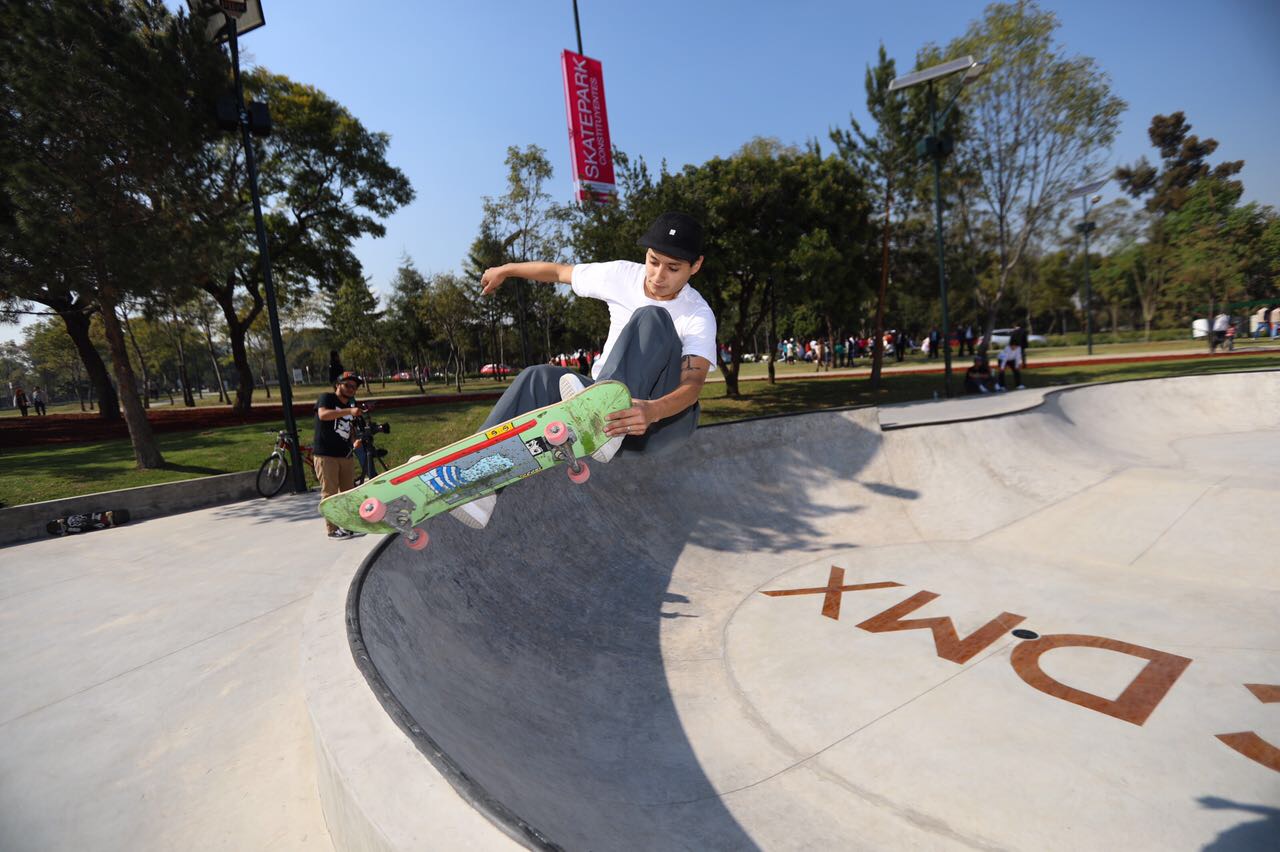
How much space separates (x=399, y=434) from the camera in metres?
13.9

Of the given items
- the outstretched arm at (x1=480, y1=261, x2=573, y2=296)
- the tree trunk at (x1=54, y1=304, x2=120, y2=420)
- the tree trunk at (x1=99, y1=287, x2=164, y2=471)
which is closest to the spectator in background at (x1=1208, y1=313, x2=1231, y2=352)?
the outstretched arm at (x1=480, y1=261, x2=573, y2=296)

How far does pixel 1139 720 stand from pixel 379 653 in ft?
15.2

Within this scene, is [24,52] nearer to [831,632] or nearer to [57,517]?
[57,517]

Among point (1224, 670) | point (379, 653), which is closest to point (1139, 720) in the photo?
point (1224, 670)

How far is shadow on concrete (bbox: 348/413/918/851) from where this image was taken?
2928 mm

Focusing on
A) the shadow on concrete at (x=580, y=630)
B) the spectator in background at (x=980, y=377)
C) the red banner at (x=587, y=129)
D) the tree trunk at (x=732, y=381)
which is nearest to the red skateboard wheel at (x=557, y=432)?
the shadow on concrete at (x=580, y=630)

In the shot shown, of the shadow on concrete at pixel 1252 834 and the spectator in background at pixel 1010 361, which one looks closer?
the shadow on concrete at pixel 1252 834

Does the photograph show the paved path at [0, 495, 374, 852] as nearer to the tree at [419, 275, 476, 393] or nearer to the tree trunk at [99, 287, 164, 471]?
the tree trunk at [99, 287, 164, 471]

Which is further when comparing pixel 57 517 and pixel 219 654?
pixel 57 517

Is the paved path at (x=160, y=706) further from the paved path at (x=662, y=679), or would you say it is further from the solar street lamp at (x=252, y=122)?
the solar street lamp at (x=252, y=122)

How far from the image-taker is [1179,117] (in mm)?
74188

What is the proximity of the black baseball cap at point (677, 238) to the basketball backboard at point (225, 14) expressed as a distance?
30.5 ft

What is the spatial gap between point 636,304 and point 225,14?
10240 mm

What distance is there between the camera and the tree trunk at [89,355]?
51.6 feet
